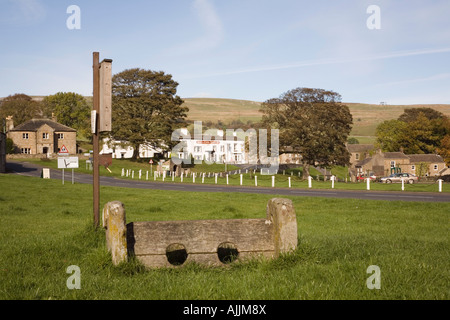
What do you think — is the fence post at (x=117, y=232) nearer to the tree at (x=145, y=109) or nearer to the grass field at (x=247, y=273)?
the grass field at (x=247, y=273)

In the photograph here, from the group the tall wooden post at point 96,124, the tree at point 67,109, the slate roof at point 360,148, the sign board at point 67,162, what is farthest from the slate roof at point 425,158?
the tall wooden post at point 96,124

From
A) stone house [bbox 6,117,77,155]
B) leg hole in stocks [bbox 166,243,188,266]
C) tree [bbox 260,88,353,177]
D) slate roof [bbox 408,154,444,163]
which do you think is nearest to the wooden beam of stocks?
leg hole in stocks [bbox 166,243,188,266]

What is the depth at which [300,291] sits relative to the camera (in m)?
5.47

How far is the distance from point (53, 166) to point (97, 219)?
64824 millimetres

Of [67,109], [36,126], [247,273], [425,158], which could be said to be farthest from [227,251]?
[67,109]

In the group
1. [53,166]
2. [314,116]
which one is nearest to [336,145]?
[314,116]

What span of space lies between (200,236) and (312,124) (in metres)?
53.5

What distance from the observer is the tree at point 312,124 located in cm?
5806

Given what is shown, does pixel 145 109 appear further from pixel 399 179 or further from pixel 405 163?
pixel 405 163

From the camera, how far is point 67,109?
380 ft

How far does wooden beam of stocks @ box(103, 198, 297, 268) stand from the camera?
6473 millimetres

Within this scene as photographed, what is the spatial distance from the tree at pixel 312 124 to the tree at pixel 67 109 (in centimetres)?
6888

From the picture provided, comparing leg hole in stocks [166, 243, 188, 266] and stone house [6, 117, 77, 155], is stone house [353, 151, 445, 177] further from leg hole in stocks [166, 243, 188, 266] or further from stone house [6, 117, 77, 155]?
leg hole in stocks [166, 243, 188, 266]
